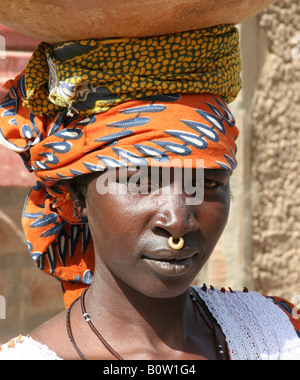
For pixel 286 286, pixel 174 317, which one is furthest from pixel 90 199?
pixel 286 286

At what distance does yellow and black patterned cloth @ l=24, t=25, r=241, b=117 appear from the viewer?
183 centimetres

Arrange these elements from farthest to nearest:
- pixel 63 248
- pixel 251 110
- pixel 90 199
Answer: pixel 251 110 → pixel 63 248 → pixel 90 199

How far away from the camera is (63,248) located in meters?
2.29

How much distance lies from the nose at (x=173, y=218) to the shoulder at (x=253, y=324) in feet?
1.68

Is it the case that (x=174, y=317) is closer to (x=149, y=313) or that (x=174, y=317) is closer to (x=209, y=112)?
(x=149, y=313)

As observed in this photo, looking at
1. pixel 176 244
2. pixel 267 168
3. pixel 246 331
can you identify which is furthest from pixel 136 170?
pixel 267 168

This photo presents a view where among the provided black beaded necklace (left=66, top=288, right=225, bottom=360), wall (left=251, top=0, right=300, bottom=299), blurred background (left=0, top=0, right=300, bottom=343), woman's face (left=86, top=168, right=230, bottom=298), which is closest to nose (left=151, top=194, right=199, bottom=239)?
woman's face (left=86, top=168, right=230, bottom=298)

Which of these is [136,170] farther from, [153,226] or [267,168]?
[267,168]

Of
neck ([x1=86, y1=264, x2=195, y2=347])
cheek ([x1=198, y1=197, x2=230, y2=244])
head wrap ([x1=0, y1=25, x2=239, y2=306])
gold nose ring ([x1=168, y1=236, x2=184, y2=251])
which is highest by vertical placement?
head wrap ([x1=0, y1=25, x2=239, y2=306])

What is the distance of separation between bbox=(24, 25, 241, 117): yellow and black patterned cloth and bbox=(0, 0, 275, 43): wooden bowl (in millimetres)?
32

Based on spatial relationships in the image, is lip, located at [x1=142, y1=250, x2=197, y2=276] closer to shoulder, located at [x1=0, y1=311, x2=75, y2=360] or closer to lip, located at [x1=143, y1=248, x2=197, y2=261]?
lip, located at [x1=143, y1=248, x2=197, y2=261]

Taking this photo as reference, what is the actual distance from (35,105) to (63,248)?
0.54 m

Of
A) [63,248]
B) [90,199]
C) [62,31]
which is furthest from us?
[63,248]

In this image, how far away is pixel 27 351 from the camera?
197 cm
